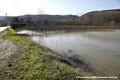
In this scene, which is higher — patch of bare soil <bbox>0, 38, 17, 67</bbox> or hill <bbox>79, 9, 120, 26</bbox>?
hill <bbox>79, 9, 120, 26</bbox>

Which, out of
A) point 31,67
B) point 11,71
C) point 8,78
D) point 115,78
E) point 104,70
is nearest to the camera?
point 8,78

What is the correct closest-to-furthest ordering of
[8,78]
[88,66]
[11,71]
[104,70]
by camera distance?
[8,78] < [11,71] < [104,70] < [88,66]

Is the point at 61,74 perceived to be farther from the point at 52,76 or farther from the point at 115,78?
the point at 115,78

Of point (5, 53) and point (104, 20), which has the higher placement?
point (104, 20)

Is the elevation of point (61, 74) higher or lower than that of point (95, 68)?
higher

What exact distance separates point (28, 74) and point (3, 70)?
864 millimetres

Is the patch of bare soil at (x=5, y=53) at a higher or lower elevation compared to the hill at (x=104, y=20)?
lower

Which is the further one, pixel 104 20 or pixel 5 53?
pixel 104 20

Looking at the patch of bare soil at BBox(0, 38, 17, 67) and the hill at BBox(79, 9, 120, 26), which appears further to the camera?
the hill at BBox(79, 9, 120, 26)

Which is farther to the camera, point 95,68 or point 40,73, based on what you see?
point 95,68

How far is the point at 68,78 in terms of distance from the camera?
7.14 ft

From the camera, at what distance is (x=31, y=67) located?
101 inches

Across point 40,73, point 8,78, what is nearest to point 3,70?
point 8,78

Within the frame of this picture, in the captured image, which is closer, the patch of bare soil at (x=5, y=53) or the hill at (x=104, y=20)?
the patch of bare soil at (x=5, y=53)
